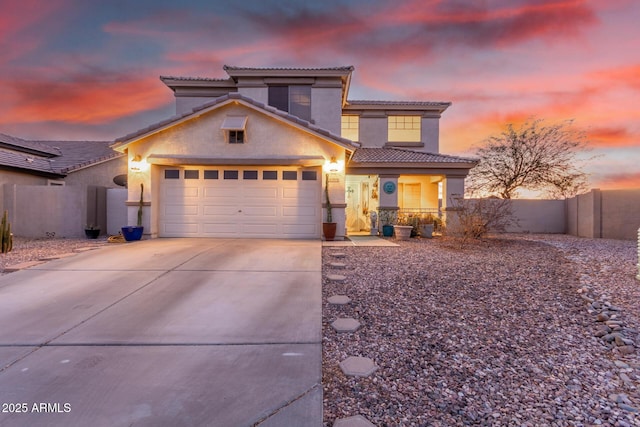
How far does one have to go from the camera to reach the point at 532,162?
63.0 ft

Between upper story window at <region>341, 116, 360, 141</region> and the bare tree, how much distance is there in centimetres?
885

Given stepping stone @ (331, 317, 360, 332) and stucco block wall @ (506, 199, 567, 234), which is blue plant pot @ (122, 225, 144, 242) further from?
stucco block wall @ (506, 199, 567, 234)

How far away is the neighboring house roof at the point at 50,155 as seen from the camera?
45.2 feet

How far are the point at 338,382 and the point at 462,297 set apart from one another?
3.05 meters

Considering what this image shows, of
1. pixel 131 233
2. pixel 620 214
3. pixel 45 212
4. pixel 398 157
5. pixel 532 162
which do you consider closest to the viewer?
pixel 131 233

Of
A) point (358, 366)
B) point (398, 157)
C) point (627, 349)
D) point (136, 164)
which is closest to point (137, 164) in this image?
point (136, 164)

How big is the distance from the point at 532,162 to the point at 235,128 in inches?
738

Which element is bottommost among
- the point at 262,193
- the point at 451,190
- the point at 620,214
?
the point at 620,214

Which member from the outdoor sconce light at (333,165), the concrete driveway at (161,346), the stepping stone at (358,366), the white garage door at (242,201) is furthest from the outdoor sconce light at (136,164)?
the stepping stone at (358,366)

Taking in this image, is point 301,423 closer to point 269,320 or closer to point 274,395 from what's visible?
point 274,395

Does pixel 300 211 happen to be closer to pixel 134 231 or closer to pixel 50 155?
pixel 134 231

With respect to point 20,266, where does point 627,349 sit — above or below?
below

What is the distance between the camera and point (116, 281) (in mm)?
5555

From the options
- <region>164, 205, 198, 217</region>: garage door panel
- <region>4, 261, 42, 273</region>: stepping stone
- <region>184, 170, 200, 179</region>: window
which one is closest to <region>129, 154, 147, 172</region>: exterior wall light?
<region>184, 170, 200, 179</region>: window
